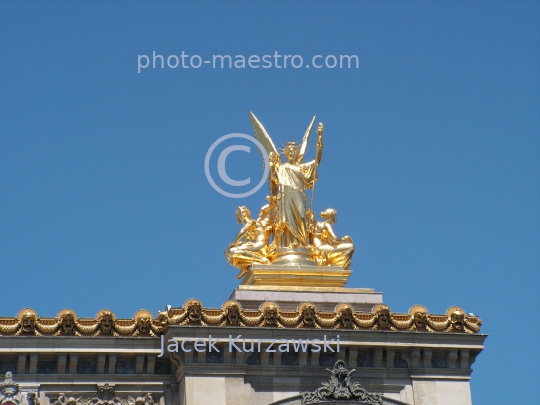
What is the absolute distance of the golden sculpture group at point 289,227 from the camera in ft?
121

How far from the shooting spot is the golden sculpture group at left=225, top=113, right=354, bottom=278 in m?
37.0

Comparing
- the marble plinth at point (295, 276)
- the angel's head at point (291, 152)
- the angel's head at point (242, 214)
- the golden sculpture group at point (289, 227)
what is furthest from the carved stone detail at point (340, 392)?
the angel's head at point (291, 152)

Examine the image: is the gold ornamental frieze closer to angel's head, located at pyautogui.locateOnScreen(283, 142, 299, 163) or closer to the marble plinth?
the marble plinth

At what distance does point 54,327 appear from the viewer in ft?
107

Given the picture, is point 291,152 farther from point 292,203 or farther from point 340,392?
point 340,392

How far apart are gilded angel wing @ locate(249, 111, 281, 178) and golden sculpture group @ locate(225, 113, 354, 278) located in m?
0.03

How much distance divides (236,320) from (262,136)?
7.37 m

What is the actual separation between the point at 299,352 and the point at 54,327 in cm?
591

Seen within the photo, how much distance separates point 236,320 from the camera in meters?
33.2

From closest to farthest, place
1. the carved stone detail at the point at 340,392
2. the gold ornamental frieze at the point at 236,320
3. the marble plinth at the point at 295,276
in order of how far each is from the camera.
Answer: the gold ornamental frieze at the point at 236,320, the carved stone detail at the point at 340,392, the marble plinth at the point at 295,276

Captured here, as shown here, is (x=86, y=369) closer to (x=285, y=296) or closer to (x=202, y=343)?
(x=202, y=343)

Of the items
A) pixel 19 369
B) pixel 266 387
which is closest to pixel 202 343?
pixel 266 387

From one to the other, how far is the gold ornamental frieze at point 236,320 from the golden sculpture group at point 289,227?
312cm

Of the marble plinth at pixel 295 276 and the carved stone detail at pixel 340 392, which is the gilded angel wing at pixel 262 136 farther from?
the carved stone detail at pixel 340 392
